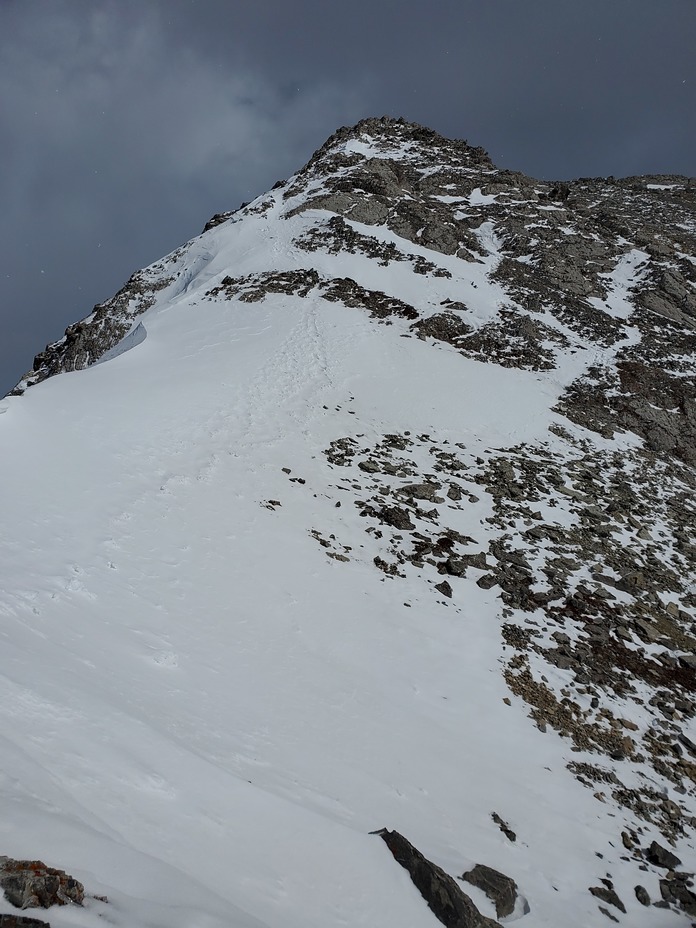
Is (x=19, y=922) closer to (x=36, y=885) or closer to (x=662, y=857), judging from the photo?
(x=36, y=885)

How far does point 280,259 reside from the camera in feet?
117

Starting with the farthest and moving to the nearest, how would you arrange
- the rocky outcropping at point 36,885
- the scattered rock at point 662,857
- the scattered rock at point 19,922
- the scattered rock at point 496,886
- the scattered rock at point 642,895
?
the scattered rock at point 662,857
the scattered rock at point 642,895
the scattered rock at point 496,886
the rocky outcropping at point 36,885
the scattered rock at point 19,922

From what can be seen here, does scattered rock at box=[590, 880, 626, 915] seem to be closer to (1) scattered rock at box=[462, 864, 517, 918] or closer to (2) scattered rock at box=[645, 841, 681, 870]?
(2) scattered rock at box=[645, 841, 681, 870]

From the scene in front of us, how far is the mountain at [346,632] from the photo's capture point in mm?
4684

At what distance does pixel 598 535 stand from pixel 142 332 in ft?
75.2

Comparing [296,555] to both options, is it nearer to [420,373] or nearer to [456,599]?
[456,599]

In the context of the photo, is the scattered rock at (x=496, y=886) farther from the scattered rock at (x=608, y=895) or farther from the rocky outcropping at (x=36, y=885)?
the rocky outcropping at (x=36, y=885)

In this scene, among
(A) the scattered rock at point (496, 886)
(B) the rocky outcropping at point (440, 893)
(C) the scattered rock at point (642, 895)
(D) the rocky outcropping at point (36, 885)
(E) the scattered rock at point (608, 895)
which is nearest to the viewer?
(D) the rocky outcropping at point (36, 885)

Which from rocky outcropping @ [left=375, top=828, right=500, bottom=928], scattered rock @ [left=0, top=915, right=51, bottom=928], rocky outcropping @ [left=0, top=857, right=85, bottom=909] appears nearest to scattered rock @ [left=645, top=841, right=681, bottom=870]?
rocky outcropping @ [left=375, top=828, right=500, bottom=928]

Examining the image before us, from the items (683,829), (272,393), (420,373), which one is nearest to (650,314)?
(420,373)

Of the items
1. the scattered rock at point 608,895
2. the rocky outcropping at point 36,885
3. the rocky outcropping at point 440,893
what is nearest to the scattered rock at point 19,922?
the rocky outcropping at point 36,885

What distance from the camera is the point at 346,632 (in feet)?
32.7

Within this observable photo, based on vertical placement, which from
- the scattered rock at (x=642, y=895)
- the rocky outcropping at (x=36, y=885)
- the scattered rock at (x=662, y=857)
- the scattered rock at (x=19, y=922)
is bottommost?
the scattered rock at (x=19, y=922)

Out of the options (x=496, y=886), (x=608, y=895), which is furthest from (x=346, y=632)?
(x=608, y=895)
